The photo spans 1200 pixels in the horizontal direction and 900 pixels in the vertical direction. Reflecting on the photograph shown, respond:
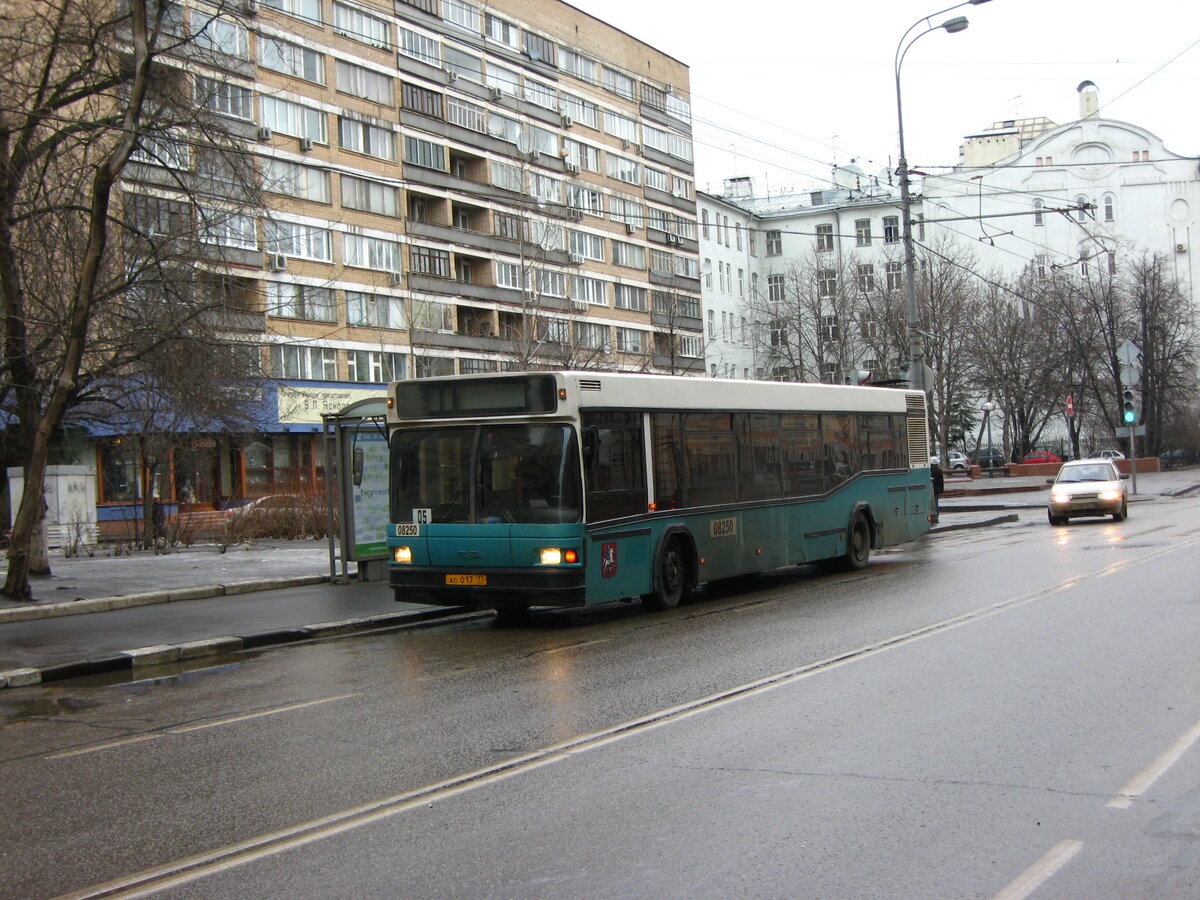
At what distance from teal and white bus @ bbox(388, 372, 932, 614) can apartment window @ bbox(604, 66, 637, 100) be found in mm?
59006

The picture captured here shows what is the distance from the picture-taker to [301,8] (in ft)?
169

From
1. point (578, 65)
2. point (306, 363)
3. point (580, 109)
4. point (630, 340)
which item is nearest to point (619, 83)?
point (578, 65)

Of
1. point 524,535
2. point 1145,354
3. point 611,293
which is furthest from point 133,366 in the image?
point 1145,354

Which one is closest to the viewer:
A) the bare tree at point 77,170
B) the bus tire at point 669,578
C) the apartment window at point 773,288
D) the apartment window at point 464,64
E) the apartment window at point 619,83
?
the bus tire at point 669,578

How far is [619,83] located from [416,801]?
7105cm

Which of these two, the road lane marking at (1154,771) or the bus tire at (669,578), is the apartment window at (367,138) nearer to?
the bus tire at (669,578)

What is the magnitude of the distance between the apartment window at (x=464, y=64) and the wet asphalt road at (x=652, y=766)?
5131 cm

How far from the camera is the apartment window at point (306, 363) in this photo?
165 feet

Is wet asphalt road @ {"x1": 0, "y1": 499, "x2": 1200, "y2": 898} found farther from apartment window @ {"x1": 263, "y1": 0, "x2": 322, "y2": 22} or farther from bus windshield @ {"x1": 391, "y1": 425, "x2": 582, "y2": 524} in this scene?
apartment window @ {"x1": 263, "y1": 0, "x2": 322, "y2": 22}

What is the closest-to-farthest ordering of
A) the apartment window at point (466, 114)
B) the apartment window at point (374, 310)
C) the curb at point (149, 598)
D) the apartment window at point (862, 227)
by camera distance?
the curb at point (149, 598) < the apartment window at point (374, 310) < the apartment window at point (466, 114) < the apartment window at point (862, 227)

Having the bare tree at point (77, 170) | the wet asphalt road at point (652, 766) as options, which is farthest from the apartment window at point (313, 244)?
the wet asphalt road at point (652, 766)

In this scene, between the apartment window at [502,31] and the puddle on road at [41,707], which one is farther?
the apartment window at [502,31]

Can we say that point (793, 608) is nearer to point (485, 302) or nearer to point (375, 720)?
point (375, 720)

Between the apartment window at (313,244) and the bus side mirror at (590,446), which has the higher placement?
the apartment window at (313,244)
